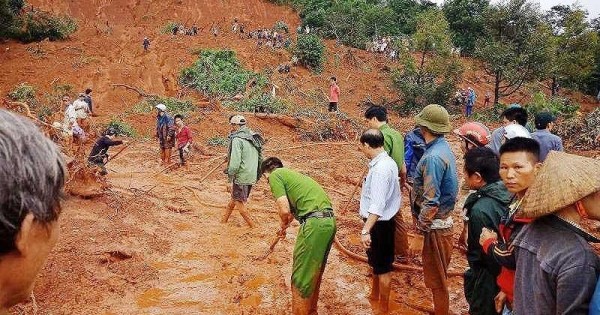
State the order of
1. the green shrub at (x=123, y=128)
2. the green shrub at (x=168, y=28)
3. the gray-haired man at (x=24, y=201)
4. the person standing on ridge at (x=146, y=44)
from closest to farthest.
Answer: the gray-haired man at (x=24, y=201), the green shrub at (x=123, y=128), the person standing on ridge at (x=146, y=44), the green shrub at (x=168, y=28)

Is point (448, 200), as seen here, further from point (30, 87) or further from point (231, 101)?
point (30, 87)

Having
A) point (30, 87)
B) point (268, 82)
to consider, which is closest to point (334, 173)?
point (268, 82)

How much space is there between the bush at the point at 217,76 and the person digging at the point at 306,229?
14591 mm

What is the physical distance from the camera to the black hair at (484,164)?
3.06 metres

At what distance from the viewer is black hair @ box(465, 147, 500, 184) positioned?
3064 millimetres

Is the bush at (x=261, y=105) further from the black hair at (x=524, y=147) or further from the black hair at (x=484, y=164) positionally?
the black hair at (x=524, y=147)

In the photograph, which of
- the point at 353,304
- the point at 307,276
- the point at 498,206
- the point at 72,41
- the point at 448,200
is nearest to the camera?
the point at 498,206

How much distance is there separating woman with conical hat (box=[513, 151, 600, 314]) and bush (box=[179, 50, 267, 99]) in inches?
665

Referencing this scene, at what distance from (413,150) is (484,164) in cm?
216

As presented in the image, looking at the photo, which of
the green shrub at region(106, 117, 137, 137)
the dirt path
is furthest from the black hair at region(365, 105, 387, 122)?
the green shrub at region(106, 117, 137, 137)

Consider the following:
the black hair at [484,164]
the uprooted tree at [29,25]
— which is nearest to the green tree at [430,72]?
the uprooted tree at [29,25]

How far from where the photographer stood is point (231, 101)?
17.4 m

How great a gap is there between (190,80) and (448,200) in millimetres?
17628

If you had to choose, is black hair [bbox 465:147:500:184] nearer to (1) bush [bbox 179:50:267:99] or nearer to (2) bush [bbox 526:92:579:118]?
(1) bush [bbox 179:50:267:99]
